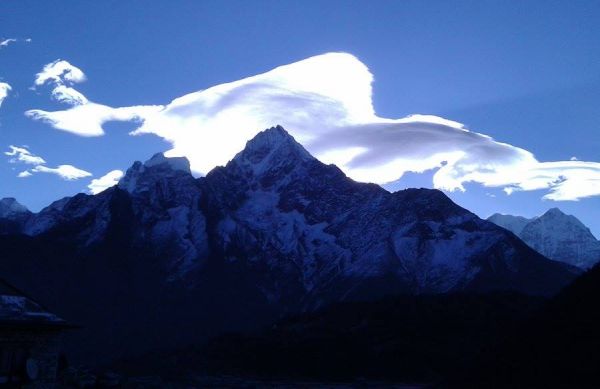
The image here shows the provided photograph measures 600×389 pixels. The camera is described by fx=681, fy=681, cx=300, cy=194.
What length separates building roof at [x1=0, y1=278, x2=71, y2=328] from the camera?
29.9m

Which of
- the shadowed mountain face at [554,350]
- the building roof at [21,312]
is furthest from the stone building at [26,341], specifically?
the shadowed mountain face at [554,350]

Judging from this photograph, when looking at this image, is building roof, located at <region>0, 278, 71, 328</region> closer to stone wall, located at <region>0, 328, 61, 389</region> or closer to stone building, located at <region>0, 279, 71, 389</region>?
stone building, located at <region>0, 279, 71, 389</region>

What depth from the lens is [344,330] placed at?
123m

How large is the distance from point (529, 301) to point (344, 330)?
35.0m

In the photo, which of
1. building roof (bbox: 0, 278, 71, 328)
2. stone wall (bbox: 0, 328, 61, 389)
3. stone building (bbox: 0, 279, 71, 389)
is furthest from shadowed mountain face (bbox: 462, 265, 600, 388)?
building roof (bbox: 0, 278, 71, 328)

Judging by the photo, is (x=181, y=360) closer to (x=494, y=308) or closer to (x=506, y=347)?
(x=494, y=308)

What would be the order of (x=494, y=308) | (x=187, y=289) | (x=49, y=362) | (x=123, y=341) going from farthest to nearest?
(x=187, y=289) → (x=123, y=341) → (x=494, y=308) → (x=49, y=362)

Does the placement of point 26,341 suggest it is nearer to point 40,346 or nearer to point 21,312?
point 40,346

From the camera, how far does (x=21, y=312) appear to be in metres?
30.5

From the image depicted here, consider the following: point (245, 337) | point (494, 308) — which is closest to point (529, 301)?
point (494, 308)

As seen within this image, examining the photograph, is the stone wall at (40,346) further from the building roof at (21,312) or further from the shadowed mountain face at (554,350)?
the shadowed mountain face at (554,350)

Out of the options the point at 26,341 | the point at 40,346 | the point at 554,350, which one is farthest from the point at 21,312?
the point at 554,350

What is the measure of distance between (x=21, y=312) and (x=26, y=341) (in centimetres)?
132

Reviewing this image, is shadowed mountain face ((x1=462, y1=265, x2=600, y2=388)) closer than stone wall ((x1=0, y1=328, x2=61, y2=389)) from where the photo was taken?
No
